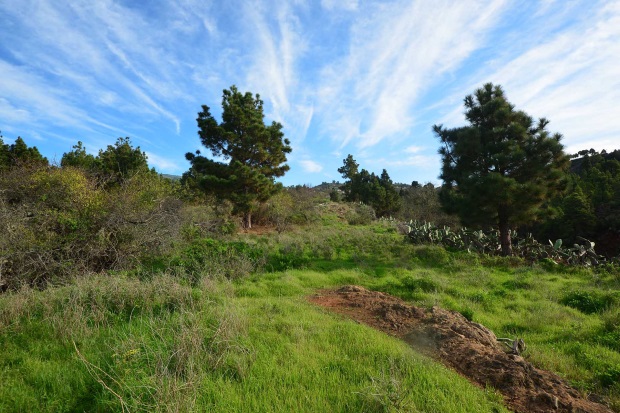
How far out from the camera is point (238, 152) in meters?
20.5

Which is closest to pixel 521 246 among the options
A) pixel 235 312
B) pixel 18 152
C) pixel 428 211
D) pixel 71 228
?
pixel 235 312

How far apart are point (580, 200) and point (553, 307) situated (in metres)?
20.1

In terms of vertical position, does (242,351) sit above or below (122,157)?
below

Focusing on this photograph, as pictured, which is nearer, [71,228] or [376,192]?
[71,228]

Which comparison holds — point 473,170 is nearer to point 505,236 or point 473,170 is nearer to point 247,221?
point 505,236

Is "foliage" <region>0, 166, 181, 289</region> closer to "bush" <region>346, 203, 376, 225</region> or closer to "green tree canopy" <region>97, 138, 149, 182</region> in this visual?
"green tree canopy" <region>97, 138, 149, 182</region>

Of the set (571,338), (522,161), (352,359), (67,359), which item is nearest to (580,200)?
(522,161)

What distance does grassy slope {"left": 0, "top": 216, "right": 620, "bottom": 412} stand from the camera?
2832 mm

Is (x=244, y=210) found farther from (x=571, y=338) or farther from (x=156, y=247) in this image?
(x=571, y=338)

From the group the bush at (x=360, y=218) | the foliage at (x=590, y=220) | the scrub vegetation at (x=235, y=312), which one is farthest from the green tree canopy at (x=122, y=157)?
the foliage at (x=590, y=220)

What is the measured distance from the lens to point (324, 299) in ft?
21.7

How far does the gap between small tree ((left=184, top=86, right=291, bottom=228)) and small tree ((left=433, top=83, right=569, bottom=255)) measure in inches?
482

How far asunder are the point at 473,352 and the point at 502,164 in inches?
417

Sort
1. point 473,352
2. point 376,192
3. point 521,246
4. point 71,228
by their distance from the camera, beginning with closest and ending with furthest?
point 473,352
point 71,228
point 521,246
point 376,192
